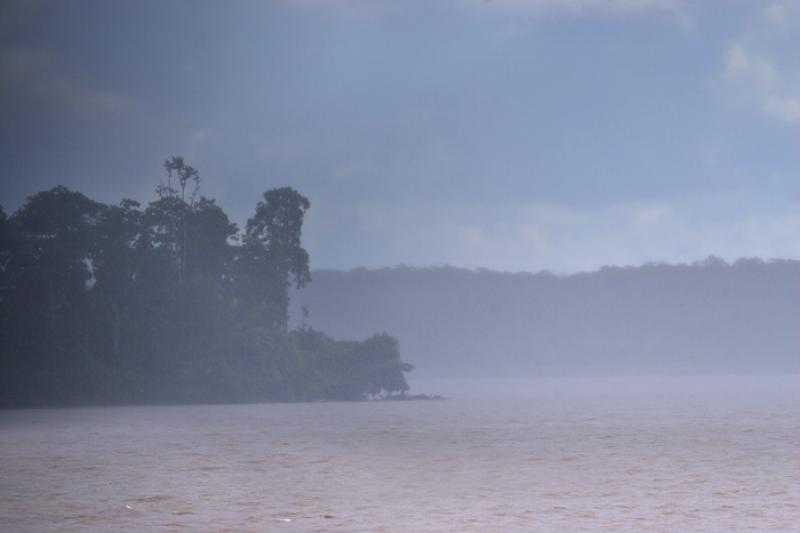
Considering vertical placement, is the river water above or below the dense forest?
below

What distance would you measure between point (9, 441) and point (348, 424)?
574 inches

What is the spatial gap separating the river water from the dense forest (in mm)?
14380

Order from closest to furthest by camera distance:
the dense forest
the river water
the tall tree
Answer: the river water, the dense forest, the tall tree

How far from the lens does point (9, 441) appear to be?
3203cm

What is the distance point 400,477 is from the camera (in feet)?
66.7

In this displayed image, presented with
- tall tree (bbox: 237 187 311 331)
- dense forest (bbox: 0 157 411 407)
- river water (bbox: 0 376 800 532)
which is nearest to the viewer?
river water (bbox: 0 376 800 532)

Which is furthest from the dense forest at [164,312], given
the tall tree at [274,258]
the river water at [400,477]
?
the river water at [400,477]

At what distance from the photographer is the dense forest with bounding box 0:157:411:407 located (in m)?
54.4

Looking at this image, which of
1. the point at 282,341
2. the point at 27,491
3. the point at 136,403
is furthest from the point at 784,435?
the point at 136,403

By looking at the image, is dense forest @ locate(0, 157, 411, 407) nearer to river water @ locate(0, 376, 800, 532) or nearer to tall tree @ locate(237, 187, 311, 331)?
tall tree @ locate(237, 187, 311, 331)

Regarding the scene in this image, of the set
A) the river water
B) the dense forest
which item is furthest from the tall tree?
the river water

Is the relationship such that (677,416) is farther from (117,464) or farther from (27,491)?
(27,491)

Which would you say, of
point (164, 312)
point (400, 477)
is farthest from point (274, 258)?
point (400, 477)

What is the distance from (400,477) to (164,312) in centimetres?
4144
